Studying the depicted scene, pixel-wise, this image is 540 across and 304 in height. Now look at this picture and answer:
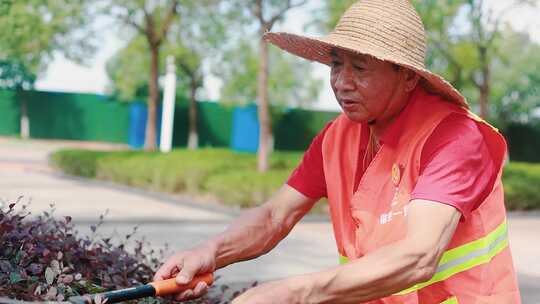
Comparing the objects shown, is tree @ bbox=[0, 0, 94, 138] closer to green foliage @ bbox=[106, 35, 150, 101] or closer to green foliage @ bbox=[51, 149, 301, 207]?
green foliage @ bbox=[51, 149, 301, 207]

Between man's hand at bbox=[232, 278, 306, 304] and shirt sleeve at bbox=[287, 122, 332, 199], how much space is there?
77 cm

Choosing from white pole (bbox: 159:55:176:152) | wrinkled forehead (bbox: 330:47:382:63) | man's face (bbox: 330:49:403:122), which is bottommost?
white pole (bbox: 159:55:176:152)

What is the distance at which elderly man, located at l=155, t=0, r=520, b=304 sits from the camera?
1.93 metres

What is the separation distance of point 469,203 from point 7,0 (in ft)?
24.2

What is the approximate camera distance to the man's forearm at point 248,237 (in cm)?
249

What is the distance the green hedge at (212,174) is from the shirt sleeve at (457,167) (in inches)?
374

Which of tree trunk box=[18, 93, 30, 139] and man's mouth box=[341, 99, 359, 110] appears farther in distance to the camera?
tree trunk box=[18, 93, 30, 139]

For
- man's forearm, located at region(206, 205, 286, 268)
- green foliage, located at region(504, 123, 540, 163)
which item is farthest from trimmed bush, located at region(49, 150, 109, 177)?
green foliage, located at region(504, 123, 540, 163)

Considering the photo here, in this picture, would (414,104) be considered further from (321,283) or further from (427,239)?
(321,283)

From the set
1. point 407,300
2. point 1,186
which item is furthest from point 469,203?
point 1,186

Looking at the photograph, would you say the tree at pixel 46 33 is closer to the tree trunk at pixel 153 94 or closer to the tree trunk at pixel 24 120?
the tree trunk at pixel 153 94

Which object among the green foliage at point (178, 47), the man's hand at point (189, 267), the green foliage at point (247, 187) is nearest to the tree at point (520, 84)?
the green foliage at point (178, 47)

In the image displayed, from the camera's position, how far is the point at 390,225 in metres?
2.17

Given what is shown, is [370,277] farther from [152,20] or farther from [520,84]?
[520,84]
